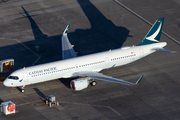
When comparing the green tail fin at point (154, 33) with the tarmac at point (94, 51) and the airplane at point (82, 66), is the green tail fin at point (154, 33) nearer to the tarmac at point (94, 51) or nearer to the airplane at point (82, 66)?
the airplane at point (82, 66)

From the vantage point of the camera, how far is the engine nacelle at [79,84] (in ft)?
222

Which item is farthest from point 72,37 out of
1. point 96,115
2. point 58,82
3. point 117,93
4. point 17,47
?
point 96,115

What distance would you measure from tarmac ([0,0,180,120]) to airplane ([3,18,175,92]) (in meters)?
2.63

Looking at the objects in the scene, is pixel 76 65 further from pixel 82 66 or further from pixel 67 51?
pixel 67 51

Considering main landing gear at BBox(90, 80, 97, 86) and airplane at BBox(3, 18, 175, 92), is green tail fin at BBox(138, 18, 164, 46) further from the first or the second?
main landing gear at BBox(90, 80, 97, 86)

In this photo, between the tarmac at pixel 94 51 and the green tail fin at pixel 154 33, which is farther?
the green tail fin at pixel 154 33

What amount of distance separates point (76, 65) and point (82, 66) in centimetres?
138

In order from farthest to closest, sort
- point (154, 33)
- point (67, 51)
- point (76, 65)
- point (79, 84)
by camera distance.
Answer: point (67, 51) < point (154, 33) < point (76, 65) < point (79, 84)

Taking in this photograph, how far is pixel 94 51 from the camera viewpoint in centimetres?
8544

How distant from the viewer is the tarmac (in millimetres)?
63622

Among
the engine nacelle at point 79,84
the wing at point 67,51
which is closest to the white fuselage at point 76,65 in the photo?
the engine nacelle at point 79,84

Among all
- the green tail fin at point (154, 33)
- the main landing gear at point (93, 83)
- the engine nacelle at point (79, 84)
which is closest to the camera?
the engine nacelle at point (79, 84)

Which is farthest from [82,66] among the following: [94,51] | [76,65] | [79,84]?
[94,51]

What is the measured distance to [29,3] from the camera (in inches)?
4195
